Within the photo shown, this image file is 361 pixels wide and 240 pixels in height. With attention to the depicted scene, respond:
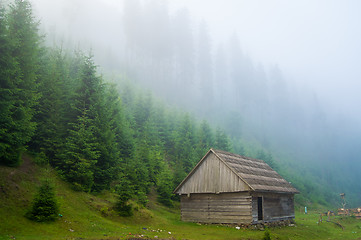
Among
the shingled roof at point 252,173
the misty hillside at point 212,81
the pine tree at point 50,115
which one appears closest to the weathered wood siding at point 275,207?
the shingled roof at point 252,173

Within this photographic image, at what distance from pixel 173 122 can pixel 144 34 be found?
60498 millimetres

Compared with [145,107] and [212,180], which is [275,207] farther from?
[145,107]

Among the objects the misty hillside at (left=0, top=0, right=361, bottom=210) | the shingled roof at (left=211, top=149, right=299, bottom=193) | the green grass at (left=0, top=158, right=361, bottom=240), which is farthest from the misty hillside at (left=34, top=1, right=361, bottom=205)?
the green grass at (left=0, top=158, right=361, bottom=240)

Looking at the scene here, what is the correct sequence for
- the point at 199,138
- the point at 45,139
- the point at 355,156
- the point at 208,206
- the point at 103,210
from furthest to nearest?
the point at 355,156
the point at 199,138
the point at 208,206
the point at 45,139
the point at 103,210

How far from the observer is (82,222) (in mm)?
19172

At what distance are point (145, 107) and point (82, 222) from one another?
1569 inches

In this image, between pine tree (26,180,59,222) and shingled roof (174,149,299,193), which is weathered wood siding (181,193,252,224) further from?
pine tree (26,180,59,222)

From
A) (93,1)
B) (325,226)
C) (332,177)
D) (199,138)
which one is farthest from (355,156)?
(93,1)

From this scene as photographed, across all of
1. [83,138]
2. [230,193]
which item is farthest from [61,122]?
[230,193]

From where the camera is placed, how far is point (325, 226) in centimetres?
3266

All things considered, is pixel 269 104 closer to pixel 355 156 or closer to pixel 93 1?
pixel 355 156

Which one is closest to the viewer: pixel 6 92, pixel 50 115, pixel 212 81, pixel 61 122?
pixel 6 92

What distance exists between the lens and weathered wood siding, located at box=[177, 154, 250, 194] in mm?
26422

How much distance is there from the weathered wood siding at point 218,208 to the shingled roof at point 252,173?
180cm
